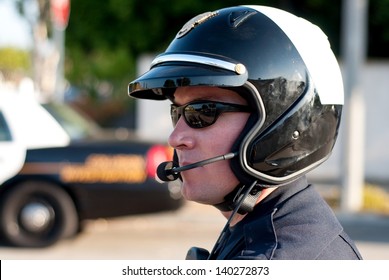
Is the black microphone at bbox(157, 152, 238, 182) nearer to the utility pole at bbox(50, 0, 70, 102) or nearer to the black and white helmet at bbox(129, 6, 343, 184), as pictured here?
the black and white helmet at bbox(129, 6, 343, 184)

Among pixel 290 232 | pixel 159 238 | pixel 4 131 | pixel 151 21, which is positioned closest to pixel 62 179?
pixel 4 131

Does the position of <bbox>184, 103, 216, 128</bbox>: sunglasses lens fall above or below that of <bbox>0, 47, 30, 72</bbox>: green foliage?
below

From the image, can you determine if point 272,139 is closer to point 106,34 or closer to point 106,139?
point 106,139

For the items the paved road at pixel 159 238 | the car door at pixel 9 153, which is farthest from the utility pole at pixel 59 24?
the car door at pixel 9 153

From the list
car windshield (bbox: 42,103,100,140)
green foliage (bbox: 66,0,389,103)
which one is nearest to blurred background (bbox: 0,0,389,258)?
green foliage (bbox: 66,0,389,103)

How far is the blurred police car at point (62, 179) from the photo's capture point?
8.00 metres

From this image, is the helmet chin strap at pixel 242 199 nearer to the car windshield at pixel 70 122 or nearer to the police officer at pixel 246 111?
the police officer at pixel 246 111

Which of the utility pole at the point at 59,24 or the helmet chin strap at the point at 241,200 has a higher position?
the utility pole at the point at 59,24

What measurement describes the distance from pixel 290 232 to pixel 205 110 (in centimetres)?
37

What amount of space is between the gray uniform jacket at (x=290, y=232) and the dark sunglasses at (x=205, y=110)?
0.23 metres

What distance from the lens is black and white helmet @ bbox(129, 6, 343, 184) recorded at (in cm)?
181

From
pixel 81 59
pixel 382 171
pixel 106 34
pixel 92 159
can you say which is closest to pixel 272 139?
pixel 92 159

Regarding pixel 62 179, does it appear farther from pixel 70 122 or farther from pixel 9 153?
pixel 70 122

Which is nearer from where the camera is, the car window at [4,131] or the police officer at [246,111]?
the police officer at [246,111]
